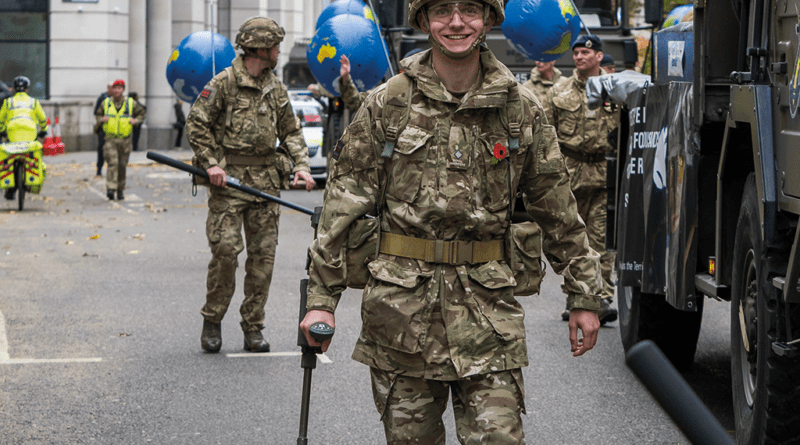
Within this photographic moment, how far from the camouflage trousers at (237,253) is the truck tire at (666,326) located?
237 centimetres

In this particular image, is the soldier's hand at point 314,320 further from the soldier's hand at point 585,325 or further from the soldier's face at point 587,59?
the soldier's face at point 587,59

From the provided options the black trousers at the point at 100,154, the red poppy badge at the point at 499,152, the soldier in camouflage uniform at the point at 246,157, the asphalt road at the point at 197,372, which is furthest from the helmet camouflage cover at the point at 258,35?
the black trousers at the point at 100,154

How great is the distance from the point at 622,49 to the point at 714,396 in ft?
27.2

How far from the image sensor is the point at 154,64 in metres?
35.1

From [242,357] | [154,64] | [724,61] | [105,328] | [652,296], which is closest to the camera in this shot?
[724,61]

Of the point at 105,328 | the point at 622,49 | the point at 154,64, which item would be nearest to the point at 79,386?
the point at 105,328

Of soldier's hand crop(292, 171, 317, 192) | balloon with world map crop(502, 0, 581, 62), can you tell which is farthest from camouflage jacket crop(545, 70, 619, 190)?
soldier's hand crop(292, 171, 317, 192)

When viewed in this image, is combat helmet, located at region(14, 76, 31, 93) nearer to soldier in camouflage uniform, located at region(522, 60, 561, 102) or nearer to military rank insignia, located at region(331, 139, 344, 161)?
soldier in camouflage uniform, located at region(522, 60, 561, 102)

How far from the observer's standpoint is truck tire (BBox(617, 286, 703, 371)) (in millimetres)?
6895

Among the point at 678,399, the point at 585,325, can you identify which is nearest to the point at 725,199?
the point at 585,325

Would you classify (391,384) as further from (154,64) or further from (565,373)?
(154,64)

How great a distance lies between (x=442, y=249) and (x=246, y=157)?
4.04 metres

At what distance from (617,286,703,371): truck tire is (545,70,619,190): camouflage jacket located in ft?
6.41

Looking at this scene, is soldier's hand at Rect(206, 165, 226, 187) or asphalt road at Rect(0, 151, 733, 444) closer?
asphalt road at Rect(0, 151, 733, 444)
